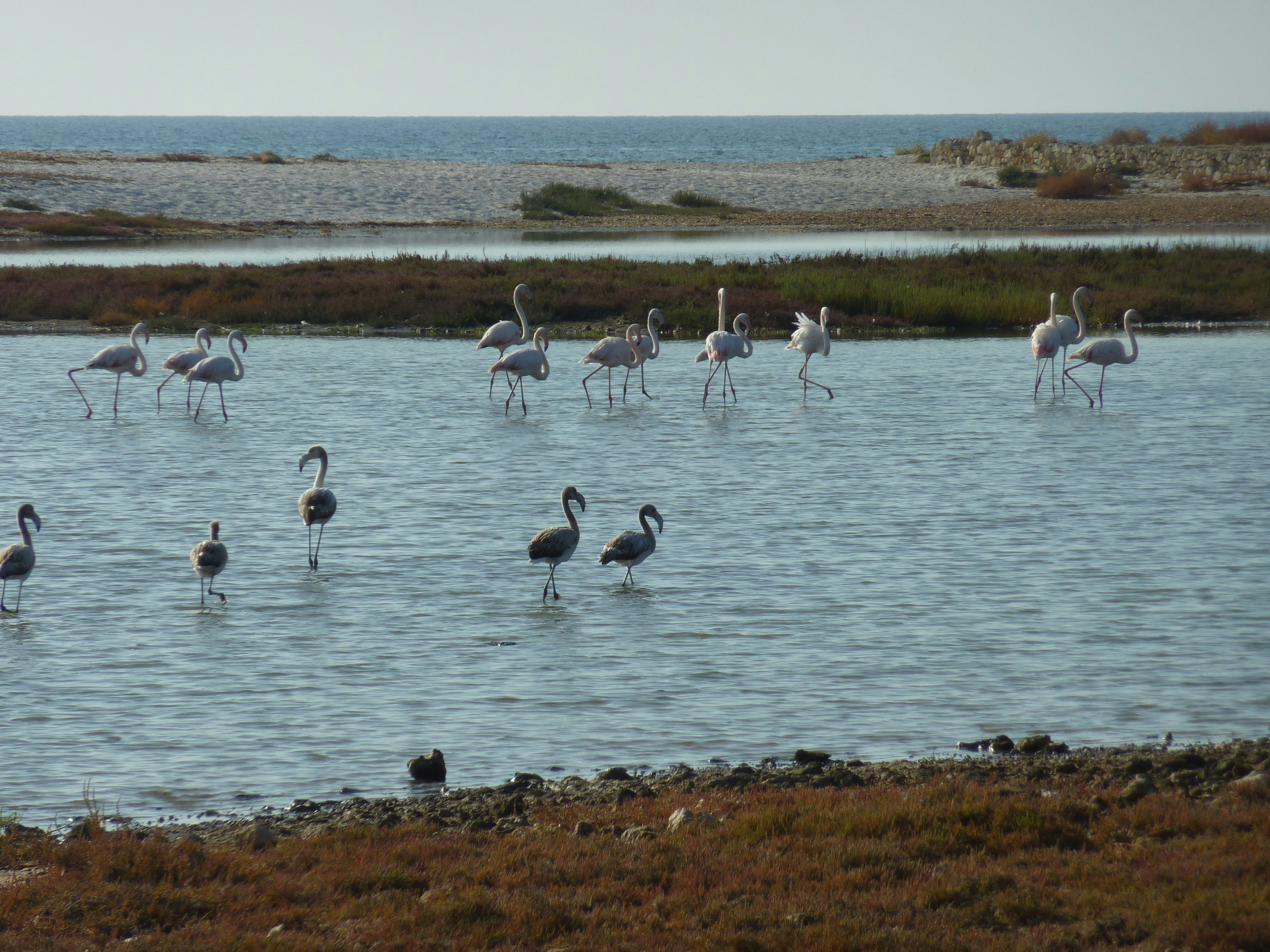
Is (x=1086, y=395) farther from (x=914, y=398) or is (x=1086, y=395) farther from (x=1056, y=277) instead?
(x=1056, y=277)

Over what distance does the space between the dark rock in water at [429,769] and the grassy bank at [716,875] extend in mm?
461

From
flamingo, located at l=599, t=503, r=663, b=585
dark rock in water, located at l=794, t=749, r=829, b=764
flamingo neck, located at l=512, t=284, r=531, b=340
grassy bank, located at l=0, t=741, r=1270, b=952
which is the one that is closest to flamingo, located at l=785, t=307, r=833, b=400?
flamingo neck, located at l=512, t=284, r=531, b=340

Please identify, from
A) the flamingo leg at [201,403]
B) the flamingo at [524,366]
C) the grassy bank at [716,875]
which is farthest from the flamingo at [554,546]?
the flamingo leg at [201,403]

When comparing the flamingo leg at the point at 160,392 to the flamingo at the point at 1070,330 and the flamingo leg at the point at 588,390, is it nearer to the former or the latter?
the flamingo leg at the point at 588,390

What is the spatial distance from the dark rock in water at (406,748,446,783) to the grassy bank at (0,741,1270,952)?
46cm

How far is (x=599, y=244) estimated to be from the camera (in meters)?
49.6

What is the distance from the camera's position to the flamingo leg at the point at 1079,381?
21.2 metres

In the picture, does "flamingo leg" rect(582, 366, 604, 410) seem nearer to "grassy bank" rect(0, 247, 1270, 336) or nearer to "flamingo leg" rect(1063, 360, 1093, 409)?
"grassy bank" rect(0, 247, 1270, 336)

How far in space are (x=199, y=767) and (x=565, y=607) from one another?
3.99 m

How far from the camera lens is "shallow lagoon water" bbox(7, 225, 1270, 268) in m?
41.4

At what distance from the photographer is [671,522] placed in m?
13.8

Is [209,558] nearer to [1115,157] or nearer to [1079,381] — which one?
[1079,381]

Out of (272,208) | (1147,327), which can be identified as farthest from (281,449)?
(272,208)

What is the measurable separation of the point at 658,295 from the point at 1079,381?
10718 mm
